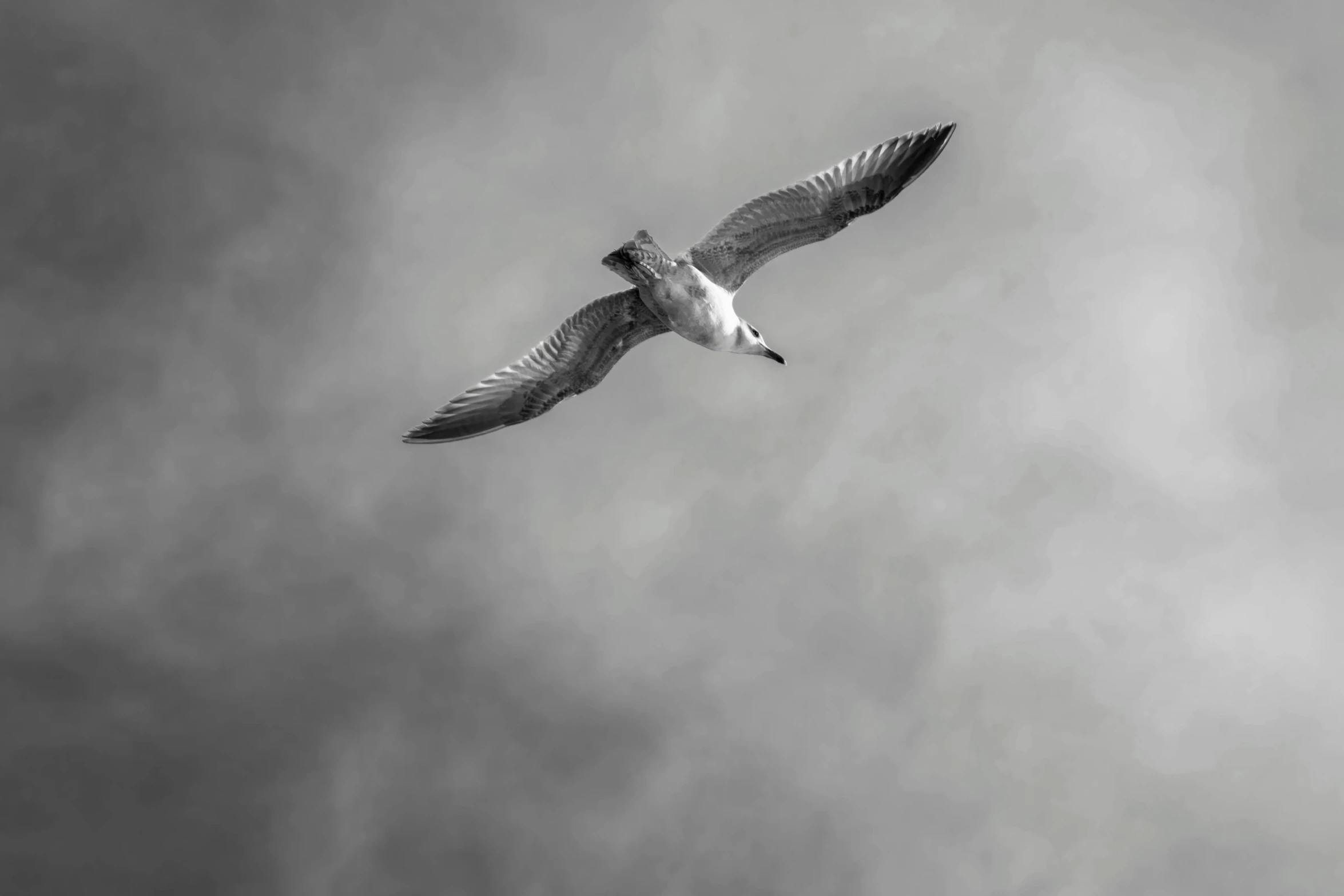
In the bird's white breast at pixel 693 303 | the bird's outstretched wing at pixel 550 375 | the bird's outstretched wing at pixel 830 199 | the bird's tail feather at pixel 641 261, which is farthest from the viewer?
the bird's outstretched wing at pixel 550 375

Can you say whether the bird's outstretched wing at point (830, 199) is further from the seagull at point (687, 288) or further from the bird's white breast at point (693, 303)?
the bird's white breast at point (693, 303)

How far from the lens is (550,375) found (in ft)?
67.3

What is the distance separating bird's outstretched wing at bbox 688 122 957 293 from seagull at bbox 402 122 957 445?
1 cm

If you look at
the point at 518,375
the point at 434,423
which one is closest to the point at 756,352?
the point at 518,375

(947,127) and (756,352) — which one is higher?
(947,127)

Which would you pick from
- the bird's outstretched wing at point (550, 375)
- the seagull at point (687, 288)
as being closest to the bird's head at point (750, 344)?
the seagull at point (687, 288)

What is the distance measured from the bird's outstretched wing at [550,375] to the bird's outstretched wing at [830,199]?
5.38ft

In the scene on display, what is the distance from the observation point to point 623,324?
20109mm

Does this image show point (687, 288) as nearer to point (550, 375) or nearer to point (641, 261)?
point (641, 261)

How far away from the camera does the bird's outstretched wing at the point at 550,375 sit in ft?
65.5

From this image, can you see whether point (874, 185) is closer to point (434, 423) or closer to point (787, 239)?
point (787, 239)

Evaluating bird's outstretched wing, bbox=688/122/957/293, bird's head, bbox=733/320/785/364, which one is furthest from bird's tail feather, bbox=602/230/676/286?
bird's head, bbox=733/320/785/364

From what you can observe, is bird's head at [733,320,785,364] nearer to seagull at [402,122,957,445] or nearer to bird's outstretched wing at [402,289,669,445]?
seagull at [402,122,957,445]

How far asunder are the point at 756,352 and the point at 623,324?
2610mm
